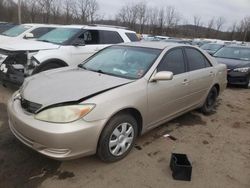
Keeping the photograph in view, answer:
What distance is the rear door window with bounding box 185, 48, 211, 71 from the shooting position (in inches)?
193

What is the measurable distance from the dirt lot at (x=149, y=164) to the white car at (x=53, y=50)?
4.64ft

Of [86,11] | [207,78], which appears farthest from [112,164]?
[86,11]

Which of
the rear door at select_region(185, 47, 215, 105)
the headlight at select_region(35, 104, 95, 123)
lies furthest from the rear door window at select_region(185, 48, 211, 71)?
the headlight at select_region(35, 104, 95, 123)

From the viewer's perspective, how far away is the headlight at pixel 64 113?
2980 millimetres

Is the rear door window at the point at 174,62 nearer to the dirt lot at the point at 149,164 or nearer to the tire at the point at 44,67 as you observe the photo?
the dirt lot at the point at 149,164

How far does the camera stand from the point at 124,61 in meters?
4.30

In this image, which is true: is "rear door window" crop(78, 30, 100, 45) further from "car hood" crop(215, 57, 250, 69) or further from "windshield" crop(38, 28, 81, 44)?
"car hood" crop(215, 57, 250, 69)

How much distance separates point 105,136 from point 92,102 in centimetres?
46

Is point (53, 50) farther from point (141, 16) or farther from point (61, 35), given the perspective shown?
point (141, 16)

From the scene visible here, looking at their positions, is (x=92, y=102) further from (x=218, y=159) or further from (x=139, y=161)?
(x=218, y=159)

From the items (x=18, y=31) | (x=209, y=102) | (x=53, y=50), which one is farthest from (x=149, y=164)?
(x=18, y=31)

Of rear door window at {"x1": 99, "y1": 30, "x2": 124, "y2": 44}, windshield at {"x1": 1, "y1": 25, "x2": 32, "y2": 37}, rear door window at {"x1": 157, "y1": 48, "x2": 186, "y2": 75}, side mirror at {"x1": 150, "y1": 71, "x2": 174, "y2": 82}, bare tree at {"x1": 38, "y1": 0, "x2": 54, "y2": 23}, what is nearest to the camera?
side mirror at {"x1": 150, "y1": 71, "x2": 174, "y2": 82}

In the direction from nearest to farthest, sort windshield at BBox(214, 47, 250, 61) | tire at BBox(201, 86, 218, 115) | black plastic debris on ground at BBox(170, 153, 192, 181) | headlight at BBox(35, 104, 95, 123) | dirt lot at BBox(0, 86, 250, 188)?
headlight at BBox(35, 104, 95, 123), dirt lot at BBox(0, 86, 250, 188), black plastic debris on ground at BBox(170, 153, 192, 181), tire at BBox(201, 86, 218, 115), windshield at BBox(214, 47, 250, 61)

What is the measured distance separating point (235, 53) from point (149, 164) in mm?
8469
